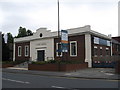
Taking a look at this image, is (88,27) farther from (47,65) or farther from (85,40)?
(47,65)

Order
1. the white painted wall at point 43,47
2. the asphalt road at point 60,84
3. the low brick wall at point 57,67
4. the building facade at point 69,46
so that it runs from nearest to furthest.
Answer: the asphalt road at point 60,84 < the low brick wall at point 57,67 < the building facade at point 69,46 < the white painted wall at point 43,47

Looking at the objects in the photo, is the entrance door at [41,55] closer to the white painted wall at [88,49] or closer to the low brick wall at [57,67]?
the low brick wall at [57,67]

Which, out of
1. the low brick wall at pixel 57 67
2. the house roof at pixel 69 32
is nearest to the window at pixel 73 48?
the house roof at pixel 69 32

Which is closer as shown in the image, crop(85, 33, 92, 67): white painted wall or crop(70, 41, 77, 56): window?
crop(85, 33, 92, 67): white painted wall

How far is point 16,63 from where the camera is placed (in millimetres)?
33812

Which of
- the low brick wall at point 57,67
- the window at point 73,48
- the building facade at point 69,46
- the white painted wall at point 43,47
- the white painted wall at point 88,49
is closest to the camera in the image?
the low brick wall at point 57,67

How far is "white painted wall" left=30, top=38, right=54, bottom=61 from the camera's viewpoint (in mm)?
32097

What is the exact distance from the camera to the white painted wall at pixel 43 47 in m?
32.1

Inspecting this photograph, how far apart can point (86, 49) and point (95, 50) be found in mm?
2881

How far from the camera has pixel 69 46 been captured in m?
29.7

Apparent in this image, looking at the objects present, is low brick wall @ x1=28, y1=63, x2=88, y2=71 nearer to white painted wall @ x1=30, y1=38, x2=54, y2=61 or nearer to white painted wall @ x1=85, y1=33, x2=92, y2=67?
white painted wall @ x1=85, y1=33, x2=92, y2=67

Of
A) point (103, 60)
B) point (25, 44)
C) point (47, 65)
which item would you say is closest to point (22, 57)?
point (25, 44)

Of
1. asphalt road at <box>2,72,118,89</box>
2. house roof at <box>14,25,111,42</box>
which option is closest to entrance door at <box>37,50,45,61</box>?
house roof at <box>14,25,111,42</box>

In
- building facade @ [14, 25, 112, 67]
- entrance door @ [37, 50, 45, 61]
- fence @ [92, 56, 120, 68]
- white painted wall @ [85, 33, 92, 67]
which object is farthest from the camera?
entrance door @ [37, 50, 45, 61]
